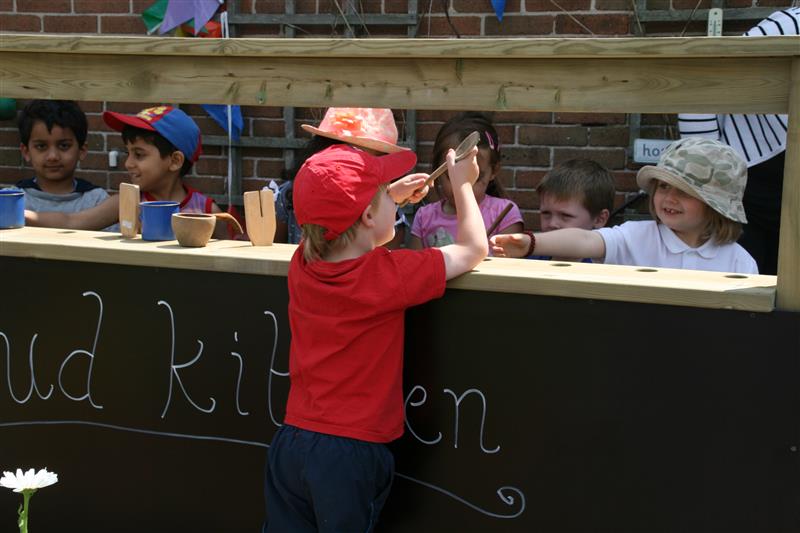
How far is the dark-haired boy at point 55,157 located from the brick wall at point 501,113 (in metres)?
1.02

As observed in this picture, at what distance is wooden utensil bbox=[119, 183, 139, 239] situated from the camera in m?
2.63

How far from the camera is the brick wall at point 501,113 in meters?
4.29

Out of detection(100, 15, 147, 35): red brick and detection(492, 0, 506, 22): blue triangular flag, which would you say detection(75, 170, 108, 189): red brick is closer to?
detection(100, 15, 147, 35): red brick

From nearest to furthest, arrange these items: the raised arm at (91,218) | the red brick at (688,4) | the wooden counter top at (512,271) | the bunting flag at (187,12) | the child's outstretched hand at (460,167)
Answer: the wooden counter top at (512,271) → the child's outstretched hand at (460,167) → the raised arm at (91,218) → the red brick at (688,4) → the bunting flag at (187,12)

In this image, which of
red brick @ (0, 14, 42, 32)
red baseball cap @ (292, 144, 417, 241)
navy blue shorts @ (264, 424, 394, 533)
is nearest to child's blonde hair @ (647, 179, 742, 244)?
red baseball cap @ (292, 144, 417, 241)

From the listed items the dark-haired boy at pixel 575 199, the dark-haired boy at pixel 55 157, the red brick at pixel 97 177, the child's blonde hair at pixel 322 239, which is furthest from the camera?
the red brick at pixel 97 177

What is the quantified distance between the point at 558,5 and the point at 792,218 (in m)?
2.61

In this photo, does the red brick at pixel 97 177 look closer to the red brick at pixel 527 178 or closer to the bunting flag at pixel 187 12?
the bunting flag at pixel 187 12

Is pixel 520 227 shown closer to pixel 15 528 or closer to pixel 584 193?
pixel 584 193

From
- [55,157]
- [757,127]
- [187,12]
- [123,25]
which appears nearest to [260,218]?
[55,157]

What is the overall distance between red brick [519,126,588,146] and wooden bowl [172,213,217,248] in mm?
2273

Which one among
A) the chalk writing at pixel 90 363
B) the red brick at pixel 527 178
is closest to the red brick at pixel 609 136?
the red brick at pixel 527 178

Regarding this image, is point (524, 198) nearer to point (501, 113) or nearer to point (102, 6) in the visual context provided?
point (501, 113)

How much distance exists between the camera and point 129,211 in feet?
8.66
